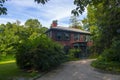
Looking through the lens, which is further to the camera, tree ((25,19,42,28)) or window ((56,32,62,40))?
tree ((25,19,42,28))

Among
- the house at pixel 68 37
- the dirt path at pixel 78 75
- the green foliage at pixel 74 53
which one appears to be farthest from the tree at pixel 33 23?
the dirt path at pixel 78 75

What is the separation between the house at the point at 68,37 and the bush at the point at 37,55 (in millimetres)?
Answer: 17662

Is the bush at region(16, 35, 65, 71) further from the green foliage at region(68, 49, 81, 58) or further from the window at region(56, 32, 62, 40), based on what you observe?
the window at region(56, 32, 62, 40)

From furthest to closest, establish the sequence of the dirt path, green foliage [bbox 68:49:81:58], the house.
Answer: the house → green foliage [bbox 68:49:81:58] → the dirt path

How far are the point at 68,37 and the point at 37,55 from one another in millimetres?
22087

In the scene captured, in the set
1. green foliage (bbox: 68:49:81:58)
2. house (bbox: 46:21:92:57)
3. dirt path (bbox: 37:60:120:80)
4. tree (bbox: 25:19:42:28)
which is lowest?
dirt path (bbox: 37:60:120:80)

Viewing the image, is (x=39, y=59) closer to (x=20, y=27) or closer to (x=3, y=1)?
(x=3, y=1)

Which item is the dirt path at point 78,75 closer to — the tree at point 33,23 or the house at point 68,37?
the house at point 68,37

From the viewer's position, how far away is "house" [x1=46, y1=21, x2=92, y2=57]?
3703 centimetres

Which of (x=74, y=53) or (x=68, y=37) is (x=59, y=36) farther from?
(x=74, y=53)

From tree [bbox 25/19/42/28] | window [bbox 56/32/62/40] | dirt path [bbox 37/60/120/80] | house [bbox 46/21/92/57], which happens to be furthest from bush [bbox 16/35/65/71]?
tree [bbox 25/19/42/28]

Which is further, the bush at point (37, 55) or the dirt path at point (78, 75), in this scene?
the bush at point (37, 55)

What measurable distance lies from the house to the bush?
17662 mm

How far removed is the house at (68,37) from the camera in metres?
37.0
